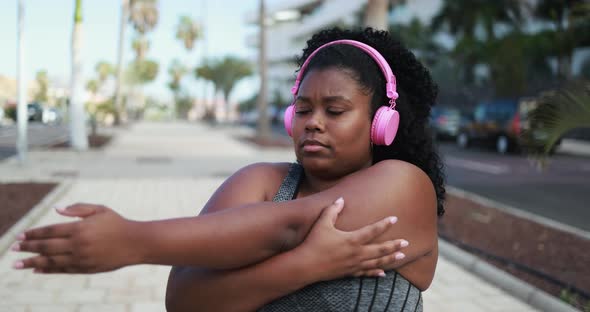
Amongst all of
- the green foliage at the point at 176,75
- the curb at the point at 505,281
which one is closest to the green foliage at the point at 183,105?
the green foliage at the point at 176,75

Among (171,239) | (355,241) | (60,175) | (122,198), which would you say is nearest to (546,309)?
(355,241)

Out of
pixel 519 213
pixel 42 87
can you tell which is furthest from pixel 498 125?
pixel 42 87

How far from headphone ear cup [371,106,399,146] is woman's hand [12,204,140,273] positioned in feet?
Answer: 2.40

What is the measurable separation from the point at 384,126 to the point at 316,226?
35 cm

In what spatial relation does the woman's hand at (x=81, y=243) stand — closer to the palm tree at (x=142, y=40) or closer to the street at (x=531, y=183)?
the street at (x=531, y=183)

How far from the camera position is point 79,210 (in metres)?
1.20

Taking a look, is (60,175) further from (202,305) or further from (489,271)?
(202,305)

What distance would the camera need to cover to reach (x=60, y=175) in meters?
11.0

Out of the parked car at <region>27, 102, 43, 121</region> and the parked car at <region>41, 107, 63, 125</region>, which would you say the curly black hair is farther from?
the parked car at <region>41, 107, 63, 125</region>

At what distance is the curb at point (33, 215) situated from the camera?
5438 millimetres

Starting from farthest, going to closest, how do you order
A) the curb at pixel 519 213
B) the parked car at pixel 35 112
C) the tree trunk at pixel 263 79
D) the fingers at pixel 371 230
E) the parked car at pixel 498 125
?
the parked car at pixel 35 112, the tree trunk at pixel 263 79, the parked car at pixel 498 125, the curb at pixel 519 213, the fingers at pixel 371 230

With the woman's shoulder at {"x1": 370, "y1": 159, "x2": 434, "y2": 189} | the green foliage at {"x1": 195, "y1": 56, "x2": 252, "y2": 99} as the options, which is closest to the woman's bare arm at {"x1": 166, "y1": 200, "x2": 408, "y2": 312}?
the woman's shoulder at {"x1": 370, "y1": 159, "x2": 434, "y2": 189}

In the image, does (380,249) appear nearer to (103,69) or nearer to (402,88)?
(402,88)

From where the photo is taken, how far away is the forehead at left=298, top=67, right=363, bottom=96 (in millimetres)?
1594
